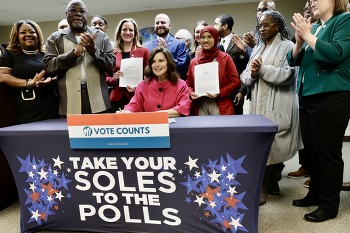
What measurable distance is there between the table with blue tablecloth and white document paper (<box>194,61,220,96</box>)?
593 millimetres

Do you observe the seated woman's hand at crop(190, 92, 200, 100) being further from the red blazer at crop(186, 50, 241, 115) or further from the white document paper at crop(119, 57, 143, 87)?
the white document paper at crop(119, 57, 143, 87)

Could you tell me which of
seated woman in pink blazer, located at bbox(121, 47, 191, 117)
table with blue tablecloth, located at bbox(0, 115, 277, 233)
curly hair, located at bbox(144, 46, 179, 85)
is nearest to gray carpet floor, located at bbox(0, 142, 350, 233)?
table with blue tablecloth, located at bbox(0, 115, 277, 233)

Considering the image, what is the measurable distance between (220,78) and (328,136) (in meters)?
0.88

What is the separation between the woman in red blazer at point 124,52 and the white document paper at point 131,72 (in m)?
0.09

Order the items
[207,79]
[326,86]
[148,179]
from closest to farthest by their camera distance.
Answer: [148,179] < [326,86] < [207,79]

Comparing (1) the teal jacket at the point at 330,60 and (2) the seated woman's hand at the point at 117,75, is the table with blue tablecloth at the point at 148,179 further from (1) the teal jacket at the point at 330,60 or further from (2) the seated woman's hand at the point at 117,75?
(2) the seated woman's hand at the point at 117,75

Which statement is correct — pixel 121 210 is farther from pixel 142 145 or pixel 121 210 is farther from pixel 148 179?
pixel 142 145

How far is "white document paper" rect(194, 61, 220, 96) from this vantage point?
222cm

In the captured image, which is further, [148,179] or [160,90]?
[160,90]

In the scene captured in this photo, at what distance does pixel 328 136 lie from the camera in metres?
1.81

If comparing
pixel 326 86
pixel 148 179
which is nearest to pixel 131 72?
pixel 148 179

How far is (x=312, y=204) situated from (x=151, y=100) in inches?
55.2

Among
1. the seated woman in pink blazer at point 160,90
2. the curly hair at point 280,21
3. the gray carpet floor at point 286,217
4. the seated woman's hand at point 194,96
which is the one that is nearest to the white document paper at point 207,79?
the seated woman's hand at point 194,96

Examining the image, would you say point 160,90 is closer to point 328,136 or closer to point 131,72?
point 131,72
